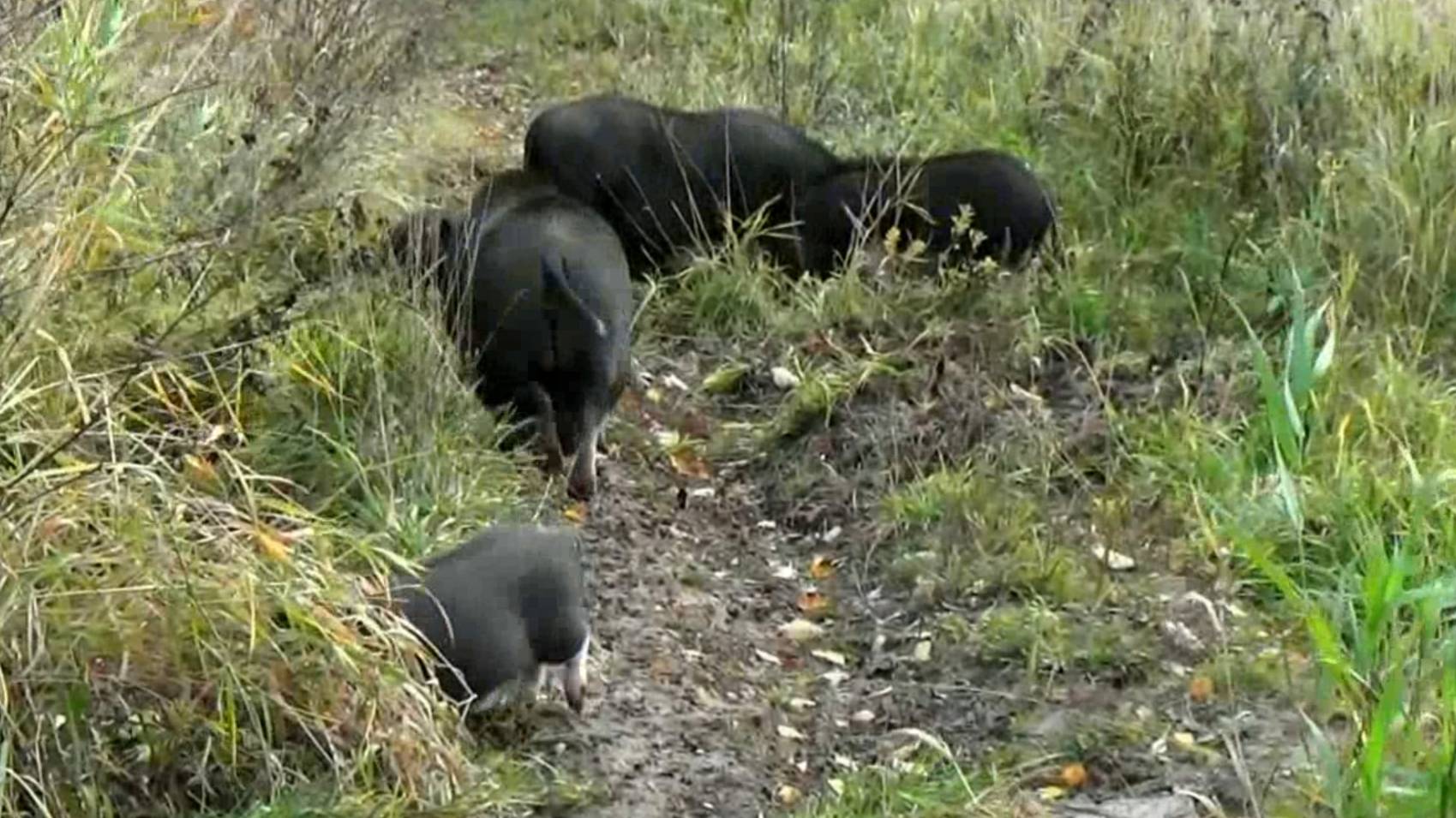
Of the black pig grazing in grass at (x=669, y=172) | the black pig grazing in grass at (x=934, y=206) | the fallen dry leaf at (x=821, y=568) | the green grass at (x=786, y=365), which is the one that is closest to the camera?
the green grass at (x=786, y=365)

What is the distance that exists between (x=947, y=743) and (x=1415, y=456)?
5.21ft

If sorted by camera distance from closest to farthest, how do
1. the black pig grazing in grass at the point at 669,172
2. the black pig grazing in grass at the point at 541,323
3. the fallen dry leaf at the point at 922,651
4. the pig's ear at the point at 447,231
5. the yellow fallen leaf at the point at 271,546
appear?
the yellow fallen leaf at the point at 271,546 → the fallen dry leaf at the point at 922,651 → the black pig grazing in grass at the point at 541,323 → the pig's ear at the point at 447,231 → the black pig grazing in grass at the point at 669,172

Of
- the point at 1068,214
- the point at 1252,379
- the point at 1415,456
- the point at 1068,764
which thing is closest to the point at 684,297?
the point at 1068,214

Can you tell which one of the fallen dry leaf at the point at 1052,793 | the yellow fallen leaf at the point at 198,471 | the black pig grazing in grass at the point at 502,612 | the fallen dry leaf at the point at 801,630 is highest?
the yellow fallen leaf at the point at 198,471

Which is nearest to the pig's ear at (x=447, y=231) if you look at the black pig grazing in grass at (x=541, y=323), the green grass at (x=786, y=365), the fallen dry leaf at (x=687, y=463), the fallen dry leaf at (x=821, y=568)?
the black pig grazing in grass at (x=541, y=323)

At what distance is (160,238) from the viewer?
5668mm

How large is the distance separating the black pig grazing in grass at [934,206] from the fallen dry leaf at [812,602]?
169 centimetres

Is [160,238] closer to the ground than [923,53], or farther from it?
farther from it

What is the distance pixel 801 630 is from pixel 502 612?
0.90 meters

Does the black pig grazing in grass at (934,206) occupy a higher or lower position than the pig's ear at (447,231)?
lower

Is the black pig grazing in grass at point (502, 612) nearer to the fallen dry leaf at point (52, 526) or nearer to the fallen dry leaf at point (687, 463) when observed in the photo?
the fallen dry leaf at point (52, 526)

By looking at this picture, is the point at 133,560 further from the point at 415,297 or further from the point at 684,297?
the point at 684,297

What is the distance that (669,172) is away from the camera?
24.5ft

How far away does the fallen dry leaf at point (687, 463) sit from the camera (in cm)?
620
